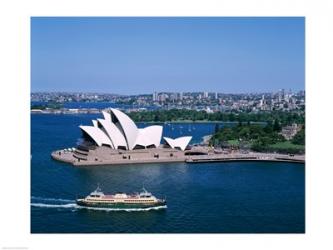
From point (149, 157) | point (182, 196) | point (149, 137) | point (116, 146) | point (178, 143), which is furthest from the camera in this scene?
point (178, 143)

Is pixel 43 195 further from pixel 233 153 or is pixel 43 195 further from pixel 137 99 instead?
pixel 137 99

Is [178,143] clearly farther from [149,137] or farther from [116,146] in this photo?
[116,146]

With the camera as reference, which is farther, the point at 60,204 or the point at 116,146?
the point at 116,146

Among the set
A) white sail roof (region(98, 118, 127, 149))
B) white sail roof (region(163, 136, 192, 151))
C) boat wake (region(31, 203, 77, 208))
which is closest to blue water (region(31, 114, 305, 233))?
boat wake (region(31, 203, 77, 208))

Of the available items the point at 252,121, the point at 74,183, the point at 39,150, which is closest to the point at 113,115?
the point at 39,150

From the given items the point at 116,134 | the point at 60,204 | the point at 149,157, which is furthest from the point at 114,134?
the point at 60,204

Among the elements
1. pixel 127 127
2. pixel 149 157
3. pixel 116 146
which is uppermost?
pixel 127 127
